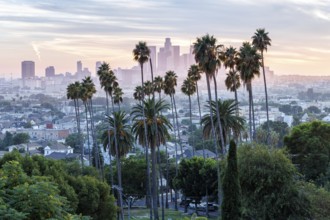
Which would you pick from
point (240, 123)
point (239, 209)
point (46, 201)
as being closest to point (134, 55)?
point (240, 123)

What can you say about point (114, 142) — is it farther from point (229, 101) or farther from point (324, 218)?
point (324, 218)

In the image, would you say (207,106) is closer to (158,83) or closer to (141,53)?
(141,53)

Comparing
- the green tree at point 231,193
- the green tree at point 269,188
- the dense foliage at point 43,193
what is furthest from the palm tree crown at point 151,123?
the green tree at point 231,193

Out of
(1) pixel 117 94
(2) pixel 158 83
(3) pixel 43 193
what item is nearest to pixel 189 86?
(2) pixel 158 83

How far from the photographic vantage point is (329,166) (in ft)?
125

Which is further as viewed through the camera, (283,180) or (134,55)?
(134,55)

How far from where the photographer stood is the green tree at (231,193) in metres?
23.9

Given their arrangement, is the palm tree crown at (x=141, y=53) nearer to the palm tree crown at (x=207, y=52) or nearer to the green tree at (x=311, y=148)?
the palm tree crown at (x=207, y=52)

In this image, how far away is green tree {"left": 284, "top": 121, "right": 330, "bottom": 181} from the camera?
1609 inches

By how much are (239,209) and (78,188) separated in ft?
39.5

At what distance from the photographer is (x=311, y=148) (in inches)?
1654

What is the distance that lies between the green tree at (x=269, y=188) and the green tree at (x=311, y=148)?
11017 millimetres

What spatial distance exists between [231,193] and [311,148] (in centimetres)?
2007

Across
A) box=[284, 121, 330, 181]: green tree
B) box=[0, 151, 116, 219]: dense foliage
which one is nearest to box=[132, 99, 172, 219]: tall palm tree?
box=[0, 151, 116, 219]: dense foliage
